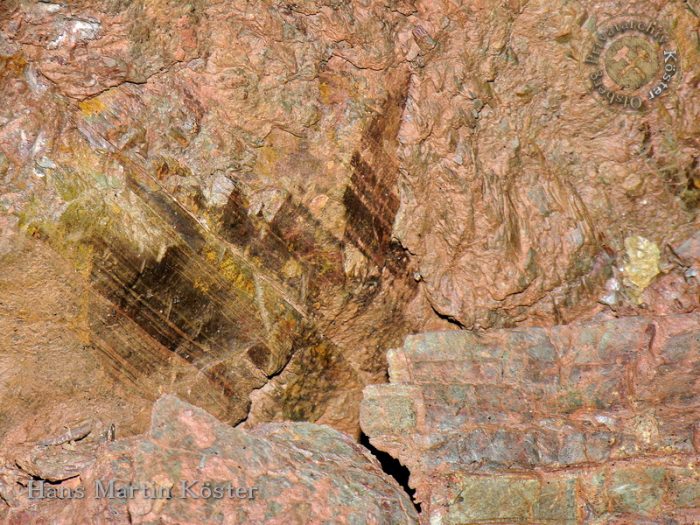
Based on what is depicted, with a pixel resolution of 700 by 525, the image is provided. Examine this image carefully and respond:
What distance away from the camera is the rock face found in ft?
10.5

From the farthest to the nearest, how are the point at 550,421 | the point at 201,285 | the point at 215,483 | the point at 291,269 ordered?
1. the point at 291,269
2. the point at 201,285
3. the point at 550,421
4. the point at 215,483

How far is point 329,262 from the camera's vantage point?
4.04 metres

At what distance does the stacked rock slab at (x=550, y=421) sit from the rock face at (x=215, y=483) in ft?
0.78

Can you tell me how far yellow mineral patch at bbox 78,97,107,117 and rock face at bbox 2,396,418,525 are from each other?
1317 mm

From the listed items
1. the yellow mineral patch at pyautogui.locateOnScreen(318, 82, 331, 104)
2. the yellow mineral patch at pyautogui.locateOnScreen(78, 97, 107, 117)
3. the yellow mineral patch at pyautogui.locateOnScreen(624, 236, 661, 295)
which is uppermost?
the yellow mineral patch at pyautogui.locateOnScreen(318, 82, 331, 104)

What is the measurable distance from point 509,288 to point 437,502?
3.64 feet

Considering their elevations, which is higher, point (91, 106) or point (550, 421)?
point (91, 106)

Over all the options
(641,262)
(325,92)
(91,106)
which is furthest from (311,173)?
(641,262)

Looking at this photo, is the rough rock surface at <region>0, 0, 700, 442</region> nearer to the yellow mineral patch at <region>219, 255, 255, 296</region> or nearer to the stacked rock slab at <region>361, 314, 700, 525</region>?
the yellow mineral patch at <region>219, 255, 255, 296</region>

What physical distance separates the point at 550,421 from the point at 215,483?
58.6 inches

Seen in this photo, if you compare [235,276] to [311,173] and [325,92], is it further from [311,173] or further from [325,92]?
[325,92]

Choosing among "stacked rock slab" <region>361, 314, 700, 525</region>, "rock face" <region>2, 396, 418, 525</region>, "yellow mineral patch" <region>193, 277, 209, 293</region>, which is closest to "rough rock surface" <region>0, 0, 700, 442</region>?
"yellow mineral patch" <region>193, 277, 209, 293</region>

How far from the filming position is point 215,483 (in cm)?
328

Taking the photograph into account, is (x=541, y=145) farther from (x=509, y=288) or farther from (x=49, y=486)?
(x=49, y=486)
